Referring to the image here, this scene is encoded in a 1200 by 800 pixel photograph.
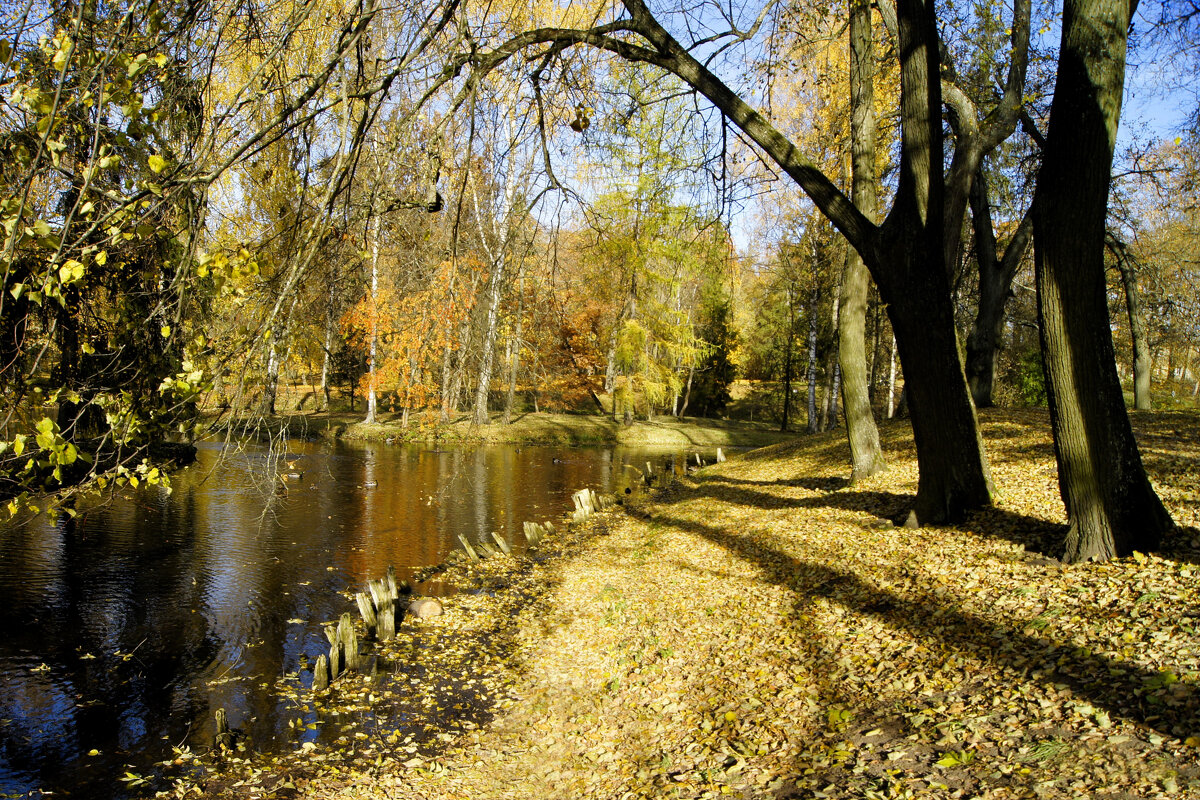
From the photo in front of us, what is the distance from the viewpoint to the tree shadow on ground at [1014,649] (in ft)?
14.0

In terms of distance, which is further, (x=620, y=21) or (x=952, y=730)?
(x=620, y=21)

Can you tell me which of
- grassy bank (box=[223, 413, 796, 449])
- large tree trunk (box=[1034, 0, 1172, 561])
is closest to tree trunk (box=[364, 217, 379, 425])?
grassy bank (box=[223, 413, 796, 449])

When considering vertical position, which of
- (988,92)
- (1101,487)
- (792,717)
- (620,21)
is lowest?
(792,717)

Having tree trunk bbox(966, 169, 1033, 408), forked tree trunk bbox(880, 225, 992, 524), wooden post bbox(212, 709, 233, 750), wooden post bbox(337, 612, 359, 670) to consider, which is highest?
tree trunk bbox(966, 169, 1033, 408)

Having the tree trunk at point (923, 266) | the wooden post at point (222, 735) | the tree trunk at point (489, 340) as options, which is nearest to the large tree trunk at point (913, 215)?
the tree trunk at point (923, 266)

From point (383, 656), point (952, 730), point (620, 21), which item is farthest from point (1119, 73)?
point (383, 656)

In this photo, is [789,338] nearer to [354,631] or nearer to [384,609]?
[384,609]

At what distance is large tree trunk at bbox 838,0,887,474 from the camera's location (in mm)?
11344

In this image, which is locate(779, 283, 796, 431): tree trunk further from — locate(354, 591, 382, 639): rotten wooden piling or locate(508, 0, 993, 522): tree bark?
locate(354, 591, 382, 639): rotten wooden piling

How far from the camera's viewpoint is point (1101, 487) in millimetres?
6250

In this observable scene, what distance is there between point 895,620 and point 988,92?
41.0 ft

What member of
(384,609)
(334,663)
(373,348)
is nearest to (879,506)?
(384,609)

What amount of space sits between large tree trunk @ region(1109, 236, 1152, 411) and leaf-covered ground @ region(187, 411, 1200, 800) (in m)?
10.3

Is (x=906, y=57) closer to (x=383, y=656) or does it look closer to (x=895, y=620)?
(x=895, y=620)
